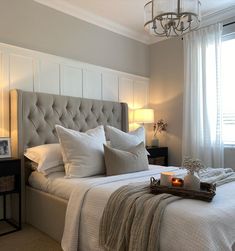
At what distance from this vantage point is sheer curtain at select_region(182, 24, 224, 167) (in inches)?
140

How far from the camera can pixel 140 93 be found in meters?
4.47

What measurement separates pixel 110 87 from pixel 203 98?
4.73ft

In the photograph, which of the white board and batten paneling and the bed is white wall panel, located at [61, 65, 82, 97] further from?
the bed

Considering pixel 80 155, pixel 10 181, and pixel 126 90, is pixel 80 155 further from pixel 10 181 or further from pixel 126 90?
pixel 126 90

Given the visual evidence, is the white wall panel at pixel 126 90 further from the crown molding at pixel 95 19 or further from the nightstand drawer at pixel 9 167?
the nightstand drawer at pixel 9 167

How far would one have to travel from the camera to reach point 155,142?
14.0 feet

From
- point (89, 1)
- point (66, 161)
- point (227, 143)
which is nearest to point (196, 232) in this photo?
point (66, 161)

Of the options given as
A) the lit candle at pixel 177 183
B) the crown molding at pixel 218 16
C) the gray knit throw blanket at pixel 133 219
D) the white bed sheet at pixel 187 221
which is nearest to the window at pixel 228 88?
the crown molding at pixel 218 16

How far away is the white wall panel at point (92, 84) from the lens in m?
3.62

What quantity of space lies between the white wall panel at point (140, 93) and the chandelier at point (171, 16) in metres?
2.07

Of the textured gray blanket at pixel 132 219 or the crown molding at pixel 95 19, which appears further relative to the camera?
the crown molding at pixel 95 19

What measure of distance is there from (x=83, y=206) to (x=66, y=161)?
26.2 inches

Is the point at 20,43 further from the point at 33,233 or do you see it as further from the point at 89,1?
the point at 33,233

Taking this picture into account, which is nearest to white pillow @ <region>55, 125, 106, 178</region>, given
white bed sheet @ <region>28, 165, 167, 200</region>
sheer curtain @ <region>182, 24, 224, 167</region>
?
white bed sheet @ <region>28, 165, 167, 200</region>
